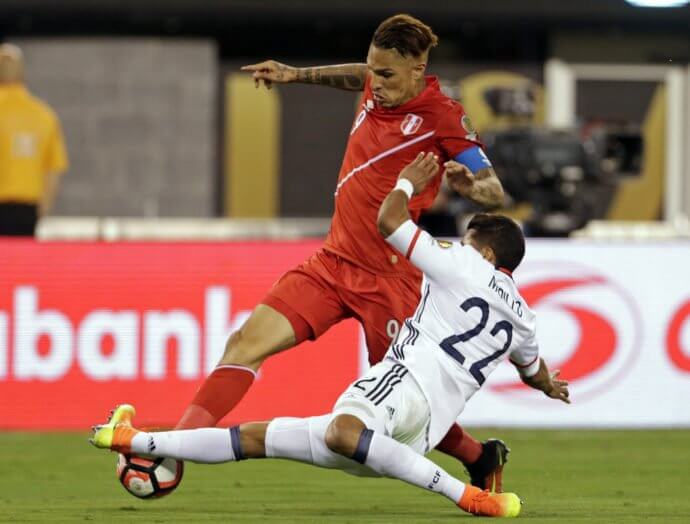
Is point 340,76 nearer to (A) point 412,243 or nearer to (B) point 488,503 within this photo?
(A) point 412,243

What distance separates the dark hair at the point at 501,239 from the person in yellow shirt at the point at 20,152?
261 inches

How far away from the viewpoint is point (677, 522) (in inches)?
284

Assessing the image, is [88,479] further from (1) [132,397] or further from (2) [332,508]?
(1) [132,397]

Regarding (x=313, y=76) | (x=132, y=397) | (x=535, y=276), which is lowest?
(x=132, y=397)

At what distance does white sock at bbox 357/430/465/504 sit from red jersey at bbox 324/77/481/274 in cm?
114

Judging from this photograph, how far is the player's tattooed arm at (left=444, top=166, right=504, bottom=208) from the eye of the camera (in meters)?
7.36

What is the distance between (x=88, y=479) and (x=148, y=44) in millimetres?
11308

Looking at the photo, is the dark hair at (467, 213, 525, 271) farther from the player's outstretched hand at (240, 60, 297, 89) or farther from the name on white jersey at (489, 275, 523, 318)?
the player's outstretched hand at (240, 60, 297, 89)

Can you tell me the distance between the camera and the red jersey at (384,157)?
776cm

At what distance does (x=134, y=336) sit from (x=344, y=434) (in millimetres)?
5465

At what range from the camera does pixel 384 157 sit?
7840mm

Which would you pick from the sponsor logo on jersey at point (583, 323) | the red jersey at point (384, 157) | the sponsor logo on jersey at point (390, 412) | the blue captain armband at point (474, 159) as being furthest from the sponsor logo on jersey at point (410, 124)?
the sponsor logo on jersey at point (583, 323)

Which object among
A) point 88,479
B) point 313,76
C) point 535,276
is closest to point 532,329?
point 313,76

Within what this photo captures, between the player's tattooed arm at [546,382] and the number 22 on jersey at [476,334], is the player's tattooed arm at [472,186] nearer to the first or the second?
the number 22 on jersey at [476,334]
